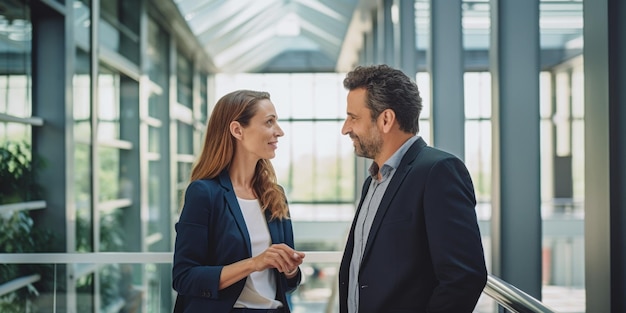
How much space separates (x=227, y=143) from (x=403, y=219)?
Answer: 27.9 inches

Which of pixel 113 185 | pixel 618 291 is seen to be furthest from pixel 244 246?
pixel 113 185

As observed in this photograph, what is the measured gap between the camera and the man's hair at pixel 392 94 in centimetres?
212

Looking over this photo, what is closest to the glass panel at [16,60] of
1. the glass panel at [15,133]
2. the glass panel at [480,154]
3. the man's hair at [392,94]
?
the glass panel at [15,133]

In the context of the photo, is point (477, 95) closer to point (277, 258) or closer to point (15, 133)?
point (15, 133)

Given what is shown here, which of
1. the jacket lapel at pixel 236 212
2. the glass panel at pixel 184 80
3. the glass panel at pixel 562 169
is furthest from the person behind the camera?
the glass panel at pixel 562 169

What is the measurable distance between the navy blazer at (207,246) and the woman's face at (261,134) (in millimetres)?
170

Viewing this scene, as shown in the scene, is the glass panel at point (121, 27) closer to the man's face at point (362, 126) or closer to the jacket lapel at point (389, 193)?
the man's face at point (362, 126)

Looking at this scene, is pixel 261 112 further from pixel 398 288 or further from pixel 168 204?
pixel 168 204

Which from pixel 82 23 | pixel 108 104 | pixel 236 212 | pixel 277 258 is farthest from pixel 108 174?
pixel 277 258

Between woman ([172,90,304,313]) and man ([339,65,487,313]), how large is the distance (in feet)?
0.79

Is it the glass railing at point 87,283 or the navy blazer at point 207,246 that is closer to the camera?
the navy blazer at point 207,246

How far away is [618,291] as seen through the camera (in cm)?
200

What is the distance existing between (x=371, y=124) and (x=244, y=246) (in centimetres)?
56

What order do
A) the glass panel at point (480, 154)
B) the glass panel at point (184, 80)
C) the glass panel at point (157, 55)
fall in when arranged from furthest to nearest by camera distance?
the glass panel at point (480, 154), the glass panel at point (184, 80), the glass panel at point (157, 55)
